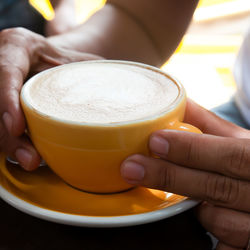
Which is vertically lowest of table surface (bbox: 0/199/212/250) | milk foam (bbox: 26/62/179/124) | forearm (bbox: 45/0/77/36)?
forearm (bbox: 45/0/77/36)

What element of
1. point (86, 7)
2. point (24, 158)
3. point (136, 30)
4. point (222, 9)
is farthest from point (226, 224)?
point (86, 7)

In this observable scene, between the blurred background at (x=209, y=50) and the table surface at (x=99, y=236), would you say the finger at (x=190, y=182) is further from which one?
the blurred background at (x=209, y=50)

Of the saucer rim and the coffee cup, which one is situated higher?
the coffee cup

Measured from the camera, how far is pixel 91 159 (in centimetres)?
41

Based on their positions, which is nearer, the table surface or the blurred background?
the table surface

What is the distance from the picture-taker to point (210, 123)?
55cm

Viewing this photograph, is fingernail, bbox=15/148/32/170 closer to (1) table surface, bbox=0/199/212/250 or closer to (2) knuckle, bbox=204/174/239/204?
(1) table surface, bbox=0/199/212/250

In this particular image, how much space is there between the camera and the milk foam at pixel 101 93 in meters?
0.43

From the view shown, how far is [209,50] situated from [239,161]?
4.52 ft

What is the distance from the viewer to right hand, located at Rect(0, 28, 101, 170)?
0.47 meters

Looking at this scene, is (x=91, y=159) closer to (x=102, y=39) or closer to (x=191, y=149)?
(x=191, y=149)

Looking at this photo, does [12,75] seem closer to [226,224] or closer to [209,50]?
[226,224]

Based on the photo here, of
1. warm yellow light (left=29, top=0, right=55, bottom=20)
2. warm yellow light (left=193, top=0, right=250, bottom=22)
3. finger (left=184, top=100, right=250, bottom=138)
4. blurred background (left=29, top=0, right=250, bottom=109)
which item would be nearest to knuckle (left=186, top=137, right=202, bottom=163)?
finger (left=184, top=100, right=250, bottom=138)

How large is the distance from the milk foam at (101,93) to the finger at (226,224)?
0.15 metres
